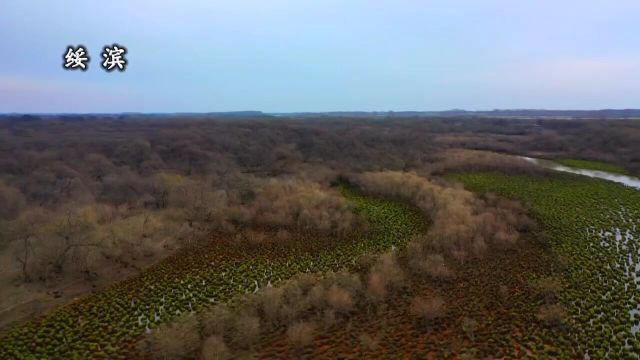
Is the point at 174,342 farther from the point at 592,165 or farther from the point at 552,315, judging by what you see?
the point at 592,165

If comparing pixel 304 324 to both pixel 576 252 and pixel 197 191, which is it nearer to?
pixel 576 252

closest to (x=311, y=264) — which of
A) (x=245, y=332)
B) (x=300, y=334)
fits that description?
(x=300, y=334)

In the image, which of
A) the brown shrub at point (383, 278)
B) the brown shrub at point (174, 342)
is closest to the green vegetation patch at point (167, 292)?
the brown shrub at point (174, 342)

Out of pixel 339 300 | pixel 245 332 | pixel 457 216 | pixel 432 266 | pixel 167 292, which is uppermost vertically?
pixel 457 216

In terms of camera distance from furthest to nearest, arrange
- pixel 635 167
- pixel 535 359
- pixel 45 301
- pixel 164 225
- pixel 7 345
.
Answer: pixel 635 167 < pixel 164 225 < pixel 45 301 < pixel 7 345 < pixel 535 359

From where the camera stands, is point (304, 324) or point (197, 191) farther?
point (197, 191)

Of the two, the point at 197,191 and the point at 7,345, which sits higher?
the point at 197,191

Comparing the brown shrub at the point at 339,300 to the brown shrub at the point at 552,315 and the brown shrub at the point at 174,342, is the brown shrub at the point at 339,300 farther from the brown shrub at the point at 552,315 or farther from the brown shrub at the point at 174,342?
the brown shrub at the point at 552,315

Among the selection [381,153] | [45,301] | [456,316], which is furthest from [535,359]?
[381,153]
